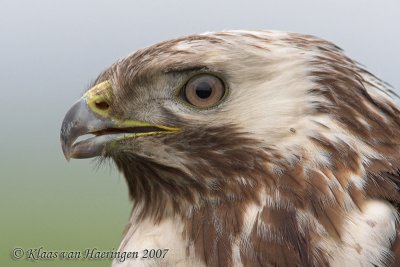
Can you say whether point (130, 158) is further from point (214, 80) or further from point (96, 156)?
point (214, 80)

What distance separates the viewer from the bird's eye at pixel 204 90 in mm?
3797

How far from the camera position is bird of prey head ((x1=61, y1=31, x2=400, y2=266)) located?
3.56m

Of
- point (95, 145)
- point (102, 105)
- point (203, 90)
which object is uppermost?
point (203, 90)

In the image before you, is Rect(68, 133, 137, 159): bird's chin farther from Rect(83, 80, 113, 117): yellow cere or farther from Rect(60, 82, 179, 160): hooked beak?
Rect(83, 80, 113, 117): yellow cere

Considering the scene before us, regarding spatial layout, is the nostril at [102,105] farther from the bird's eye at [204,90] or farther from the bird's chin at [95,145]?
the bird's eye at [204,90]

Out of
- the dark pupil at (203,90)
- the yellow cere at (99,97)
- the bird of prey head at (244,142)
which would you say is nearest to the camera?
the bird of prey head at (244,142)

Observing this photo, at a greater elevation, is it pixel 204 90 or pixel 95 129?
pixel 204 90

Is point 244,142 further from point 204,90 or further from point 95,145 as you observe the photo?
point 95,145

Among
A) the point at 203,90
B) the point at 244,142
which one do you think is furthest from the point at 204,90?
the point at 244,142

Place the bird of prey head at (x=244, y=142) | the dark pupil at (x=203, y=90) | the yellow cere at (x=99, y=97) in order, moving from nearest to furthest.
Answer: the bird of prey head at (x=244, y=142) → the dark pupil at (x=203, y=90) → the yellow cere at (x=99, y=97)

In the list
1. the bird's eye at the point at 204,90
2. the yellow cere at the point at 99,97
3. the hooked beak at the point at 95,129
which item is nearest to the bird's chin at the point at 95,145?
the hooked beak at the point at 95,129

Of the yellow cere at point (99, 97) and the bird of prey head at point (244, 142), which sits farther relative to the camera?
the yellow cere at point (99, 97)

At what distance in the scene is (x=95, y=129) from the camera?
3885mm

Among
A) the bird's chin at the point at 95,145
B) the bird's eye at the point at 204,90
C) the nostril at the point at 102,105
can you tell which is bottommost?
the bird's chin at the point at 95,145
